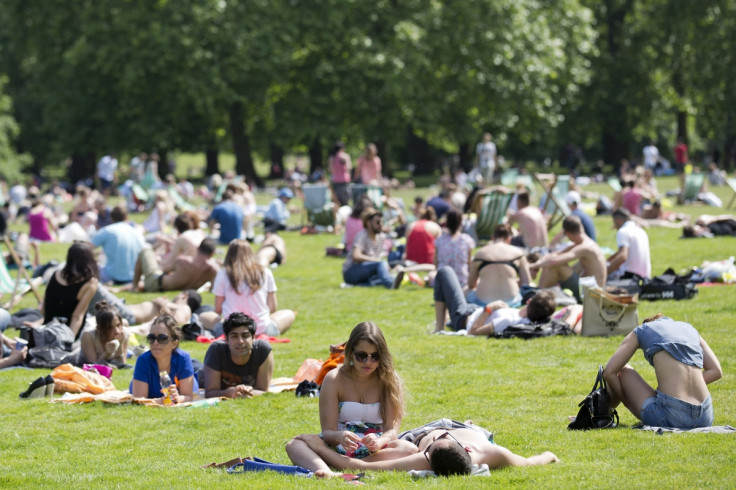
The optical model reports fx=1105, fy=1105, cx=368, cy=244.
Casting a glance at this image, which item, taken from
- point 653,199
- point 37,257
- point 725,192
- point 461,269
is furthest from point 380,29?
point 461,269

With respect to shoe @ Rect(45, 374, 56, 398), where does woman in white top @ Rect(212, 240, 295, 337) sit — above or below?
above

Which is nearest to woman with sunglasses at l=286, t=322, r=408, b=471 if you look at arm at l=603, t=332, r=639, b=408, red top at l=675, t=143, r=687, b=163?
arm at l=603, t=332, r=639, b=408

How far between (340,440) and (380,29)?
32.6 metres

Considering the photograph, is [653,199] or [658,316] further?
[653,199]

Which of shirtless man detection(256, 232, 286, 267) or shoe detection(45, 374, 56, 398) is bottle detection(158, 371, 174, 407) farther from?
shirtless man detection(256, 232, 286, 267)

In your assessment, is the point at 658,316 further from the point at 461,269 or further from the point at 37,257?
the point at 37,257

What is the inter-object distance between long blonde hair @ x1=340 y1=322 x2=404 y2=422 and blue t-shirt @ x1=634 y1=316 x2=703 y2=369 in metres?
1.72

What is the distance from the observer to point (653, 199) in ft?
77.3

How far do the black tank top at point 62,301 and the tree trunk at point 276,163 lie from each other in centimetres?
3763

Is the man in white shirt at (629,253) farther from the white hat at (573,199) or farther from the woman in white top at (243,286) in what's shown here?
the white hat at (573,199)

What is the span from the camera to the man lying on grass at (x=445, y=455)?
20.6ft

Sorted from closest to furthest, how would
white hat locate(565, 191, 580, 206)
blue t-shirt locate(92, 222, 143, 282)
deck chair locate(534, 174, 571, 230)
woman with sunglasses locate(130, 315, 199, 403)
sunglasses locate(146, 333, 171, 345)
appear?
sunglasses locate(146, 333, 171, 345) → woman with sunglasses locate(130, 315, 199, 403) → blue t-shirt locate(92, 222, 143, 282) → deck chair locate(534, 174, 571, 230) → white hat locate(565, 191, 580, 206)

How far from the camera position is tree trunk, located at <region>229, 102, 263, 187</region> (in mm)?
41438

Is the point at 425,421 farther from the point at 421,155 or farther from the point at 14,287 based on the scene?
the point at 421,155
